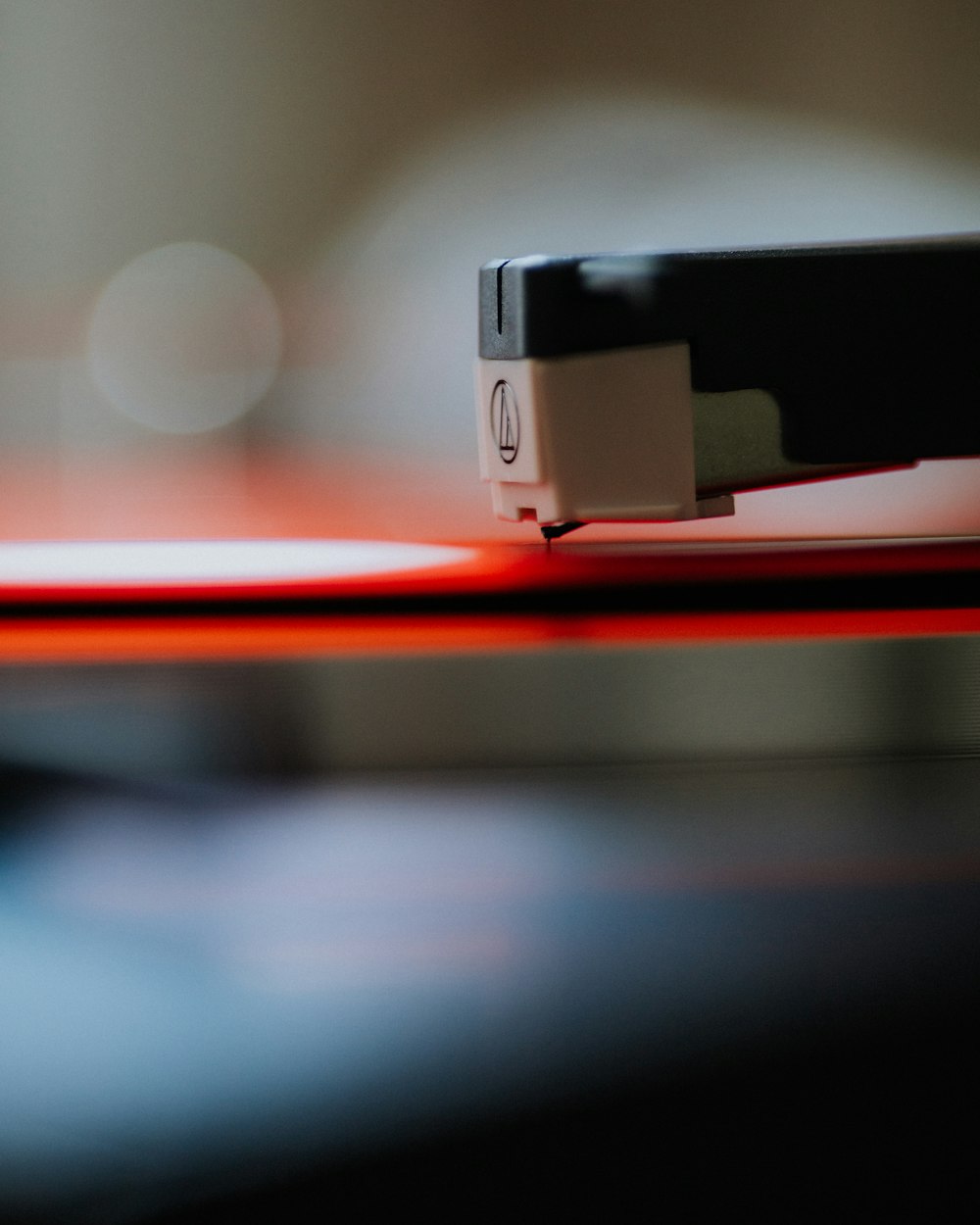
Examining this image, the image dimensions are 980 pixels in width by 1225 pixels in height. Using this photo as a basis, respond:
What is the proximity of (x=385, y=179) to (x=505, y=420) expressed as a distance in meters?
0.73

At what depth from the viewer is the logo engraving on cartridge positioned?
0.32m

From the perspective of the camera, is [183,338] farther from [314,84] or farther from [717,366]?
[717,366]

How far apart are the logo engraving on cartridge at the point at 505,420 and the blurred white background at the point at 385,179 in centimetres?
61

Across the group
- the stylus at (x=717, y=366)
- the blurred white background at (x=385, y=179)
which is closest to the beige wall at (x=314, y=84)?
the blurred white background at (x=385, y=179)

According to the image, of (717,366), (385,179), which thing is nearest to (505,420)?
(717,366)

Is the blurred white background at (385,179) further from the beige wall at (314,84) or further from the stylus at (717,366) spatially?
the stylus at (717,366)

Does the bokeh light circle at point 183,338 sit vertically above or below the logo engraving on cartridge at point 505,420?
above

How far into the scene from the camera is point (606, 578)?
566 millimetres

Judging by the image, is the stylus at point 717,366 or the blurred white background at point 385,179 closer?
the stylus at point 717,366

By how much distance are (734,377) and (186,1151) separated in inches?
9.8

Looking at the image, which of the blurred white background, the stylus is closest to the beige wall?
the blurred white background

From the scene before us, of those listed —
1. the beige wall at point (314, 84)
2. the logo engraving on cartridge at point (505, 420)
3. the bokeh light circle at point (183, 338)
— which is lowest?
the logo engraving on cartridge at point (505, 420)

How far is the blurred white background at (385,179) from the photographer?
910 millimetres

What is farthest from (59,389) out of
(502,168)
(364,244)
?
(502,168)
